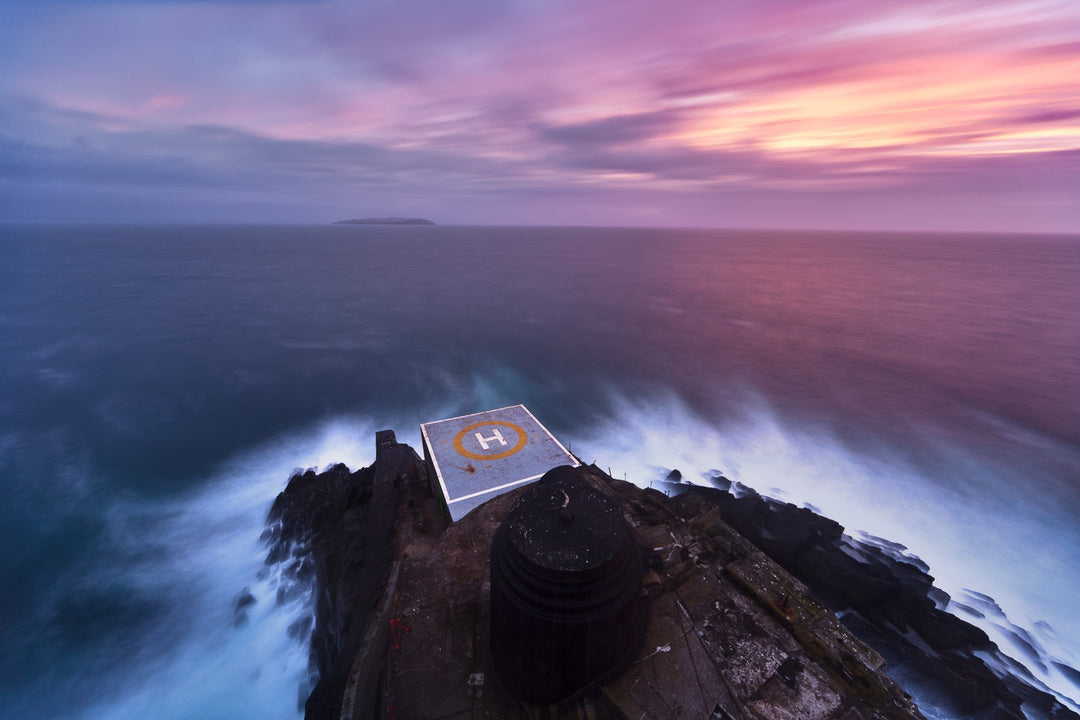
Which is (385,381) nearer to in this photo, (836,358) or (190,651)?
(190,651)

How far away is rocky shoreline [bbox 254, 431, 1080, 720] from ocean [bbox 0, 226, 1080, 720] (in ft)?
13.8

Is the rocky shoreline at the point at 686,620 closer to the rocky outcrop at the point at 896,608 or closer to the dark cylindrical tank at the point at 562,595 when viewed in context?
the rocky outcrop at the point at 896,608

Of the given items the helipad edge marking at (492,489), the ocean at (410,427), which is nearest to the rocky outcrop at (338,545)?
the ocean at (410,427)

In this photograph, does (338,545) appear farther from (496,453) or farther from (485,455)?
(496,453)

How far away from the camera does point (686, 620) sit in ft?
38.5

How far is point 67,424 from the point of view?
40.5 meters

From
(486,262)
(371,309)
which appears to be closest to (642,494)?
(371,309)

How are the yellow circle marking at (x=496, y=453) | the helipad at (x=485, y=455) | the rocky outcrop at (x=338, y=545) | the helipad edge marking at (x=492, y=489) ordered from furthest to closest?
the yellow circle marking at (x=496, y=453) → the helipad at (x=485, y=455) → the helipad edge marking at (x=492, y=489) → the rocky outcrop at (x=338, y=545)

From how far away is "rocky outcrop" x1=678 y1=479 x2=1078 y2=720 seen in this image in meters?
18.9

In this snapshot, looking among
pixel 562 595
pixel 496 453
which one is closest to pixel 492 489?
pixel 496 453

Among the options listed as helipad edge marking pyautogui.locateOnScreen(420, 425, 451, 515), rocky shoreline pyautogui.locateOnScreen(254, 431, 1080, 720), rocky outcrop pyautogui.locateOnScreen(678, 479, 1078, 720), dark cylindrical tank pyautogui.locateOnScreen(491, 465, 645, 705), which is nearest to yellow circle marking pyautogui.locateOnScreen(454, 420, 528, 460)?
helipad edge marking pyautogui.locateOnScreen(420, 425, 451, 515)

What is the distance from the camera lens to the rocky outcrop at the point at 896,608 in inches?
744

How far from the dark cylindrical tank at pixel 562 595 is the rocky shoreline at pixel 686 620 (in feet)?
2.74

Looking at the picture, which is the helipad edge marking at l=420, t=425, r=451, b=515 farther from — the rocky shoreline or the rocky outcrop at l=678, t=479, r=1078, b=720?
the rocky outcrop at l=678, t=479, r=1078, b=720
